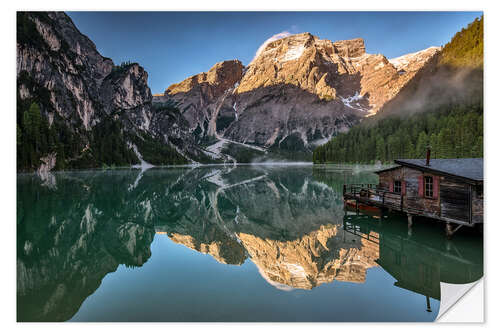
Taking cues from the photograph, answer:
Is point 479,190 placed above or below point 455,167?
below

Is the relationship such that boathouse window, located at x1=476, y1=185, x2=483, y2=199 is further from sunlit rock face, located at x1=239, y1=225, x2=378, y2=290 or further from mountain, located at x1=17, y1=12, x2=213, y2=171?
mountain, located at x1=17, y1=12, x2=213, y2=171

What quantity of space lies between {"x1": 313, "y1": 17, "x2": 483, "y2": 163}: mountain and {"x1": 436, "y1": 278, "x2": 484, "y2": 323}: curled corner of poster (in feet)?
173

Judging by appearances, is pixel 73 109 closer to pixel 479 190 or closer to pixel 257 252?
pixel 257 252

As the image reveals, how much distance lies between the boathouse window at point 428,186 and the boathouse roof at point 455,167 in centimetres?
63

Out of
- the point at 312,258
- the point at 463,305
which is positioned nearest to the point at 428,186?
the point at 312,258

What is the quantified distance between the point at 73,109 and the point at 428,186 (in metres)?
143

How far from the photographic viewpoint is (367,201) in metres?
19.9

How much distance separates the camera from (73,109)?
123 meters

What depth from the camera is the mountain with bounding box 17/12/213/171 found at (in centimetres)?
6812

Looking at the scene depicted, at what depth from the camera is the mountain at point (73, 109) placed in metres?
68.1

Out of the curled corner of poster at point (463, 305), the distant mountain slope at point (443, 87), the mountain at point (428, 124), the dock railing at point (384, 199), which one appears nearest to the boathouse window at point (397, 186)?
the dock railing at point (384, 199)
